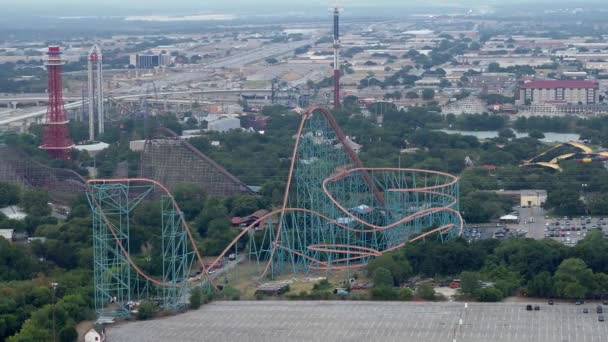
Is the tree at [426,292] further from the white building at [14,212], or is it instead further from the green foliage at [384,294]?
the white building at [14,212]

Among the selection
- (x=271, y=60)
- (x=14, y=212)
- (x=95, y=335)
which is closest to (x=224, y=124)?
(x=14, y=212)

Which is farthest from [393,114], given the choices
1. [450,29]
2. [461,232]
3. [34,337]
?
[450,29]

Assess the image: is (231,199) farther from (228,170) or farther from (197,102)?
(197,102)

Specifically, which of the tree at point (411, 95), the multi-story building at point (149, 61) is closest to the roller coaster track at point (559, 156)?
the tree at point (411, 95)

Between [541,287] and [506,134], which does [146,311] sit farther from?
[506,134]

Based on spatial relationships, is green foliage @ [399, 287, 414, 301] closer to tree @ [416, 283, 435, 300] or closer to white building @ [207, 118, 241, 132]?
tree @ [416, 283, 435, 300]

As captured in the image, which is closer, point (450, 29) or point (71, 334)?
point (71, 334)
